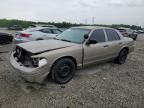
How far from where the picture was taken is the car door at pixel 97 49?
465cm

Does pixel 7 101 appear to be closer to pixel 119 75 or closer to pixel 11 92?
pixel 11 92

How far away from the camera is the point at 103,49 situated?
16.9ft

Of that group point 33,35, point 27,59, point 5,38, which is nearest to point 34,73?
point 27,59

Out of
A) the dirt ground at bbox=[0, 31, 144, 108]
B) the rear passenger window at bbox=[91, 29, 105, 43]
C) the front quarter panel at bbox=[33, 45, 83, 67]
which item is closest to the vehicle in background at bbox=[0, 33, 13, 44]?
the dirt ground at bbox=[0, 31, 144, 108]

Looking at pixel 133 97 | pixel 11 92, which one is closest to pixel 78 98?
pixel 133 97

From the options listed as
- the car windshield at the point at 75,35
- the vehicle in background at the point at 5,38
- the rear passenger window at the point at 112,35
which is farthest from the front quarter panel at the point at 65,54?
the vehicle in background at the point at 5,38

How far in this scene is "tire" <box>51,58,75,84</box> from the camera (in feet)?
13.0

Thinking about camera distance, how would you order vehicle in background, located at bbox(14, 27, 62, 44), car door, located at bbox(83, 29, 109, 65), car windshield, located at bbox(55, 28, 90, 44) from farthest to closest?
vehicle in background, located at bbox(14, 27, 62, 44) < car windshield, located at bbox(55, 28, 90, 44) < car door, located at bbox(83, 29, 109, 65)

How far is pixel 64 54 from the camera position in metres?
4.02

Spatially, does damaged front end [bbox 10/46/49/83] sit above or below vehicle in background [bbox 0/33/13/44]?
below

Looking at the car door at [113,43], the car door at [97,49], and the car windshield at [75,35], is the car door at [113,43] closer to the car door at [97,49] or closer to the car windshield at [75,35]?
the car door at [97,49]

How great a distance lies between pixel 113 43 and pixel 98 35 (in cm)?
83

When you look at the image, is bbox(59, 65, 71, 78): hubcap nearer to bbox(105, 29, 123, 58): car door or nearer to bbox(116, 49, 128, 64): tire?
bbox(105, 29, 123, 58): car door

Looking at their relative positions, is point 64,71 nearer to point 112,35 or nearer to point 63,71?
point 63,71
